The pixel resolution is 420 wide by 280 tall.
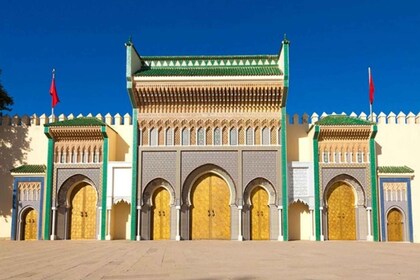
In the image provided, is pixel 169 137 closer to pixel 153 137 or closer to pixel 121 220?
pixel 153 137

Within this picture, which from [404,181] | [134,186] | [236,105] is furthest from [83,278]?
[404,181]

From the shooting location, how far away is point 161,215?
1734 centimetres

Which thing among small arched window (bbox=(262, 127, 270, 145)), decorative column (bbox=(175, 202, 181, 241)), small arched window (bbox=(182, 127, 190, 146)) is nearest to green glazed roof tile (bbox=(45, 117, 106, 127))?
small arched window (bbox=(182, 127, 190, 146))

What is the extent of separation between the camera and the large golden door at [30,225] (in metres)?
17.6

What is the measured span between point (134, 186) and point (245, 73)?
5.92 metres

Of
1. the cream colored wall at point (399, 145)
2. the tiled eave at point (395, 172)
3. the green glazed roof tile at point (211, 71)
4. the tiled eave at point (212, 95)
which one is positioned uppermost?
the green glazed roof tile at point (211, 71)

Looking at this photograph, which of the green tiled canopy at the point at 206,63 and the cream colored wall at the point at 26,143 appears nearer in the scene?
the green tiled canopy at the point at 206,63

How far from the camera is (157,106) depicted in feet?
58.4

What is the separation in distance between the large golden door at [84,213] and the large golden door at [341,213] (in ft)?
29.1

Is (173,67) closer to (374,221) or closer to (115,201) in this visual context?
(115,201)

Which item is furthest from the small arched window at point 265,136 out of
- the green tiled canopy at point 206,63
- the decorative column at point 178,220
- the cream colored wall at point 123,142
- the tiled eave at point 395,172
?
the cream colored wall at point 123,142

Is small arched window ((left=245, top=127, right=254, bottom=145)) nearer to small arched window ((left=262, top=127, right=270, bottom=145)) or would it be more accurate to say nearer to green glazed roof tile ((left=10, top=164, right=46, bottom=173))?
small arched window ((left=262, top=127, right=270, bottom=145))

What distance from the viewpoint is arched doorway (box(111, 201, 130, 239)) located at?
17953mm

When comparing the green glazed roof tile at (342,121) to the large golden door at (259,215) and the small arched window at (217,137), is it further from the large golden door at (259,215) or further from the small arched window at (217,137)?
the small arched window at (217,137)
